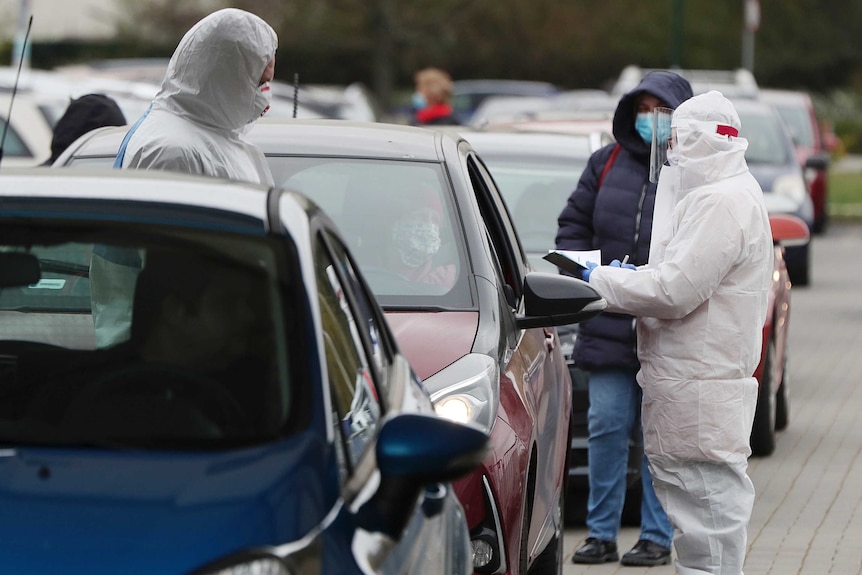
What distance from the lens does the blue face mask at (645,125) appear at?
6.75 metres

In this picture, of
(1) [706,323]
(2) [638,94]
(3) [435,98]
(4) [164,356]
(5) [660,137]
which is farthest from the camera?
(3) [435,98]

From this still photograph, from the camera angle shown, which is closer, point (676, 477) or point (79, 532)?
→ point (79, 532)

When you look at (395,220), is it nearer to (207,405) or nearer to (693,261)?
(693,261)

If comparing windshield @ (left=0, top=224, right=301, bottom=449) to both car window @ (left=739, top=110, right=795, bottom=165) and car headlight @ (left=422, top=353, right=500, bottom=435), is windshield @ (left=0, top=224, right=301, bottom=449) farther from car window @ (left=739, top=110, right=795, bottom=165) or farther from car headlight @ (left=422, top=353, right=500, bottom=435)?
car window @ (left=739, top=110, right=795, bottom=165)

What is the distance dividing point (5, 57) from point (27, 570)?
4486 centimetres

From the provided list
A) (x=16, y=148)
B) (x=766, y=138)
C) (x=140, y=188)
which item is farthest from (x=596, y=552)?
(x=766, y=138)

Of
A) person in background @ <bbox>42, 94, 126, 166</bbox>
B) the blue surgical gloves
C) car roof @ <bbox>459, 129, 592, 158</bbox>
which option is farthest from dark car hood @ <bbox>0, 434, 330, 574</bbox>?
car roof @ <bbox>459, 129, 592, 158</bbox>

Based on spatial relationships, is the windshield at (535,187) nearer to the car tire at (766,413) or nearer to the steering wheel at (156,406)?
the car tire at (766,413)

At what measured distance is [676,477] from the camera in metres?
5.53

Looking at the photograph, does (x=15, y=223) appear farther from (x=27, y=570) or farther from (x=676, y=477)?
(x=676, y=477)

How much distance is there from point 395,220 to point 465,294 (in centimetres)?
45

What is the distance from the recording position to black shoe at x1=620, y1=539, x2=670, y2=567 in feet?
22.4

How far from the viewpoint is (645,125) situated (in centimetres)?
677

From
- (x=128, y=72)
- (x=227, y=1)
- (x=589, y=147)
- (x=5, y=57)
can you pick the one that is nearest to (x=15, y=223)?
(x=589, y=147)
